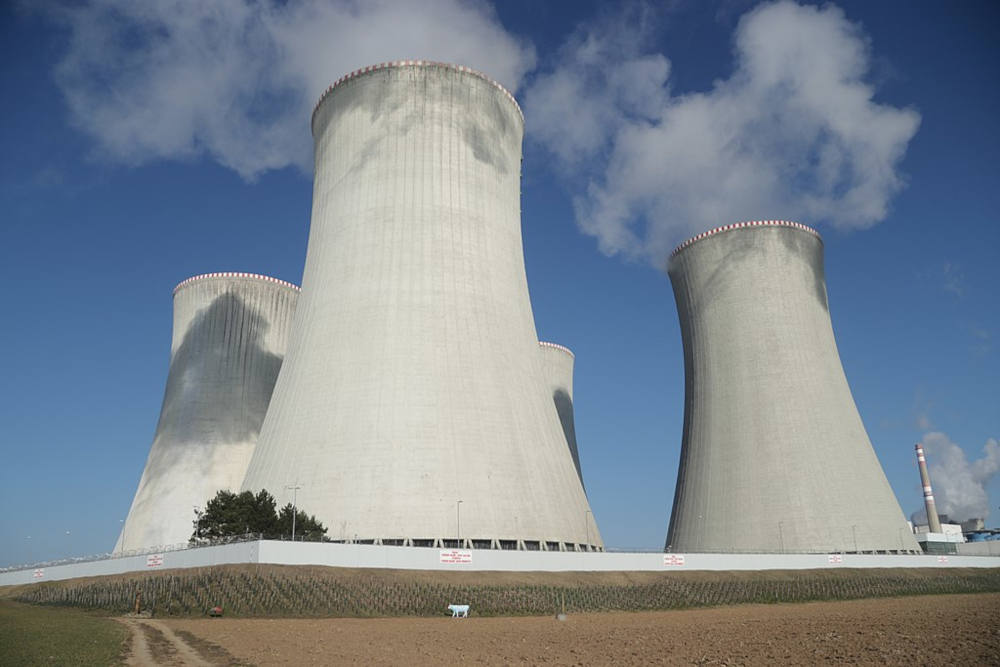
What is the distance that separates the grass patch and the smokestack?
51.1m

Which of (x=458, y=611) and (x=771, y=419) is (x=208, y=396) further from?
(x=771, y=419)

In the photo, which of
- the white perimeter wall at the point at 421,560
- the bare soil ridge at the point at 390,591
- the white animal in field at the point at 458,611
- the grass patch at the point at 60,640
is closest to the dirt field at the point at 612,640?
the white animal in field at the point at 458,611

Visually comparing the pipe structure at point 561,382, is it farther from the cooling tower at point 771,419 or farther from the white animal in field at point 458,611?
the white animal in field at point 458,611

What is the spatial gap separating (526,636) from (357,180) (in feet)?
51.3

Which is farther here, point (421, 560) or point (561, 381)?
point (561, 381)

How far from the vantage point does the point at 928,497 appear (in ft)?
177

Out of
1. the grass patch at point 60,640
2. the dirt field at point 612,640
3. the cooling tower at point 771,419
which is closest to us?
the grass patch at point 60,640

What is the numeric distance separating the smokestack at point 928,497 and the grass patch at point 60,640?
168 ft

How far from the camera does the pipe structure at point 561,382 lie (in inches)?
1989

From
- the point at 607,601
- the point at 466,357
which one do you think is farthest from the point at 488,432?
the point at 607,601

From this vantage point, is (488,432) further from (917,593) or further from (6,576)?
(6,576)

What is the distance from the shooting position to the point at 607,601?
22.8m

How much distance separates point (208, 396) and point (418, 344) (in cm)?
1608

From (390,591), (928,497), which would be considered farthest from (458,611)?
(928,497)
